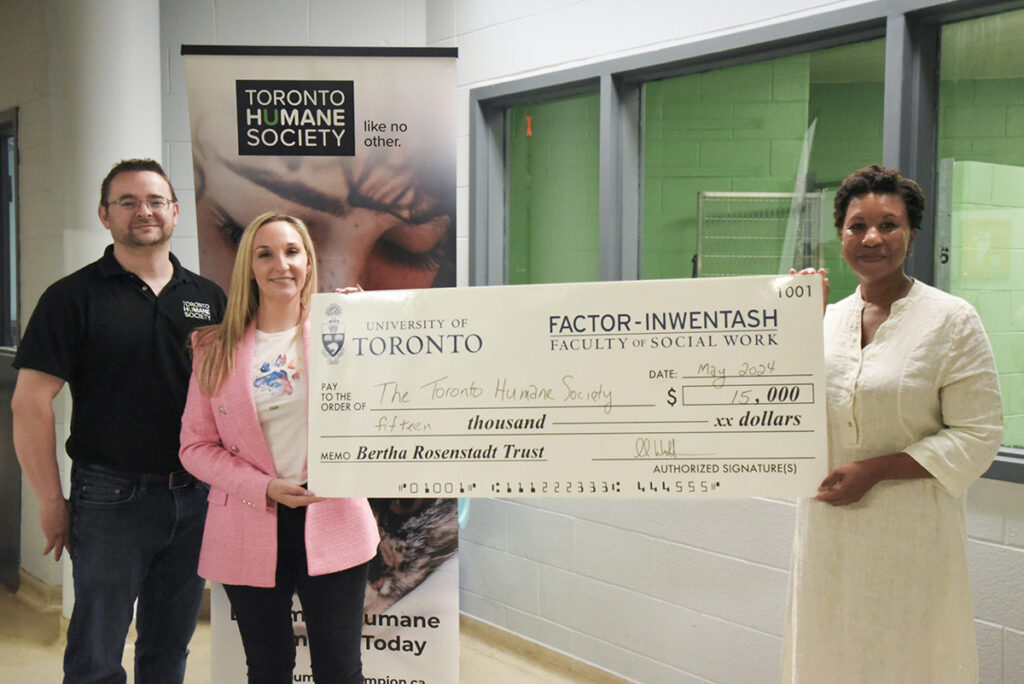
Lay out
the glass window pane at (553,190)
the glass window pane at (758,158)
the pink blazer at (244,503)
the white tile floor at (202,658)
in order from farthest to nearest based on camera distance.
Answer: the glass window pane at (553,190)
the white tile floor at (202,658)
the glass window pane at (758,158)
the pink blazer at (244,503)

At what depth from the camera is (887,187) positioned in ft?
5.80

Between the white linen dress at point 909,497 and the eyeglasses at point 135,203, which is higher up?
the eyeglasses at point 135,203

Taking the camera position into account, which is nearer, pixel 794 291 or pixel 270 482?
pixel 794 291

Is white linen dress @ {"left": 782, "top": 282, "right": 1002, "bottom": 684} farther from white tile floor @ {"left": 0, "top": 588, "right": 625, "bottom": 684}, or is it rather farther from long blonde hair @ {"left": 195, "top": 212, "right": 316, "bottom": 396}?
white tile floor @ {"left": 0, "top": 588, "right": 625, "bottom": 684}

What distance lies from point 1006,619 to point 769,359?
1.09 metres

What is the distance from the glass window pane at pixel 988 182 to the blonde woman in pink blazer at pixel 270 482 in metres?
1.66

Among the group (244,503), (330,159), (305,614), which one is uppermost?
Result: (330,159)

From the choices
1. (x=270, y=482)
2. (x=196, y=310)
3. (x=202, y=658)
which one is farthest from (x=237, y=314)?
(x=202, y=658)

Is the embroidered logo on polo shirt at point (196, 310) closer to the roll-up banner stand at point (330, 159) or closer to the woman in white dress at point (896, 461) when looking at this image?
the roll-up banner stand at point (330, 159)

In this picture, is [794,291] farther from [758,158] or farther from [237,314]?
[758,158]

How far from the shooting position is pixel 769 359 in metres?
1.69

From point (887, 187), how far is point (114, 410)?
69.6 inches

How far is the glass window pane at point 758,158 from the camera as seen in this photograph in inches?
101

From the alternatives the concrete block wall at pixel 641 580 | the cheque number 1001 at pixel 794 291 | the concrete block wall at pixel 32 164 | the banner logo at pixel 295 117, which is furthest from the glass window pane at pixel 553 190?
the concrete block wall at pixel 32 164
